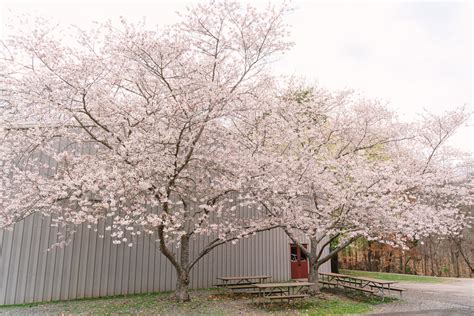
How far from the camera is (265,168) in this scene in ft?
34.1

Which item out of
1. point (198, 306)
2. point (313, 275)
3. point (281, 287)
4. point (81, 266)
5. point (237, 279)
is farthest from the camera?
point (237, 279)

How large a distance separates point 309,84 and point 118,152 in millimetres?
10418

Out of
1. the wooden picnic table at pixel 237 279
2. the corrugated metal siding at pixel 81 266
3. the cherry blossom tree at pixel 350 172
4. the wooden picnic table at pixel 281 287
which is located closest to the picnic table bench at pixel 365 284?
the cherry blossom tree at pixel 350 172

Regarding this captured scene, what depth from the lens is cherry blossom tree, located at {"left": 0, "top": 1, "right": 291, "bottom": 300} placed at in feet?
28.8

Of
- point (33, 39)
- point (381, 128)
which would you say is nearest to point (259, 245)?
point (381, 128)

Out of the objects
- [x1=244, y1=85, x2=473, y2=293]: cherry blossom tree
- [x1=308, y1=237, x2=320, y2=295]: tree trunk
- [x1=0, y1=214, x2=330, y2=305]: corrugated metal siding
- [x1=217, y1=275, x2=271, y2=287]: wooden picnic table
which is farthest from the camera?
[x1=217, y1=275, x2=271, y2=287]: wooden picnic table

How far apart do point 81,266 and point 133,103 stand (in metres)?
5.44

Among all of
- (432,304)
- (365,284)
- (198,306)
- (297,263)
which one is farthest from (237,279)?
(432,304)

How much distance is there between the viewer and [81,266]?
11039mm

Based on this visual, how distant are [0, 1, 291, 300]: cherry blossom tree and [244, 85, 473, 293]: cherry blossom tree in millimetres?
1617

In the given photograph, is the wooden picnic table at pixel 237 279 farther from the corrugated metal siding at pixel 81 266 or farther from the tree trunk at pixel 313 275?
the tree trunk at pixel 313 275

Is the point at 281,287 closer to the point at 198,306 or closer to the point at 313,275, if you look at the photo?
the point at 313,275

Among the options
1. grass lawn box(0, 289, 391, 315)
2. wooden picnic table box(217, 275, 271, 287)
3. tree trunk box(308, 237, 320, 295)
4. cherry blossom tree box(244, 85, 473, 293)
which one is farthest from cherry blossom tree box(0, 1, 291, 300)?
tree trunk box(308, 237, 320, 295)

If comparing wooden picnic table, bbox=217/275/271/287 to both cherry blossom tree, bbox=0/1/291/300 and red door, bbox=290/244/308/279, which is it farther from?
red door, bbox=290/244/308/279
